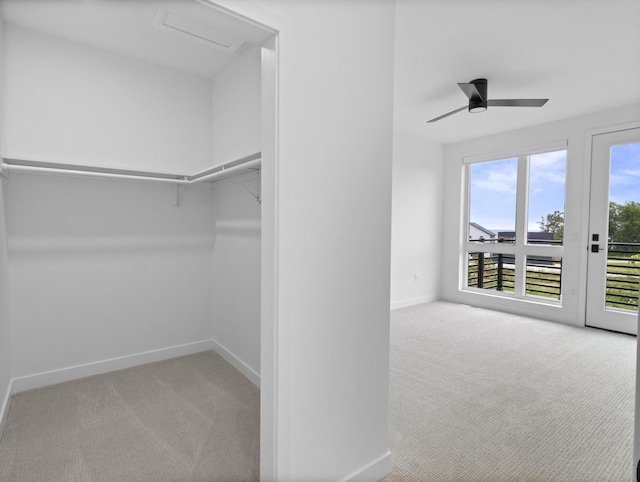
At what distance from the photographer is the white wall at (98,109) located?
2389mm

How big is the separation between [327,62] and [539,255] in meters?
4.43

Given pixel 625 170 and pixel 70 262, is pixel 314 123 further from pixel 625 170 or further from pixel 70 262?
pixel 625 170

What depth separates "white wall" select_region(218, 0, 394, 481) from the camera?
135 cm

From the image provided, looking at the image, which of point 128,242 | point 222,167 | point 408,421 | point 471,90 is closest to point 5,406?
point 128,242

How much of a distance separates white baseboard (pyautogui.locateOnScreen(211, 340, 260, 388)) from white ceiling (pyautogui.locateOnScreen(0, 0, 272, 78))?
7.33 ft

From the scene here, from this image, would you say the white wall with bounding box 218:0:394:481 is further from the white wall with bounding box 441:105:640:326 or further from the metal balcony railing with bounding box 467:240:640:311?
the white wall with bounding box 441:105:640:326

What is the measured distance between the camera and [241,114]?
2.69m

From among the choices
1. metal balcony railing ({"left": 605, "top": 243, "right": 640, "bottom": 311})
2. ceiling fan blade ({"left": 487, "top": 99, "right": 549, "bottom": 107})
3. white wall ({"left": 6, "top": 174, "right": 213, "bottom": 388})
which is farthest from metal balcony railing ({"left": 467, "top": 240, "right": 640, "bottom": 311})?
white wall ({"left": 6, "top": 174, "right": 213, "bottom": 388})

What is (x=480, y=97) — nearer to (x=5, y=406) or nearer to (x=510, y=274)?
(x=510, y=274)

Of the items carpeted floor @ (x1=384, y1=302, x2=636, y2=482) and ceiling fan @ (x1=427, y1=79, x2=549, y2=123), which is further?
ceiling fan @ (x1=427, y1=79, x2=549, y2=123)

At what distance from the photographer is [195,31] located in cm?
235

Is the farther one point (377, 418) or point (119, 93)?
point (119, 93)

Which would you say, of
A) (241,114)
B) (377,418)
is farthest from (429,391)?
(241,114)

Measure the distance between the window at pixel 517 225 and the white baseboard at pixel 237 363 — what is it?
3.95 m
